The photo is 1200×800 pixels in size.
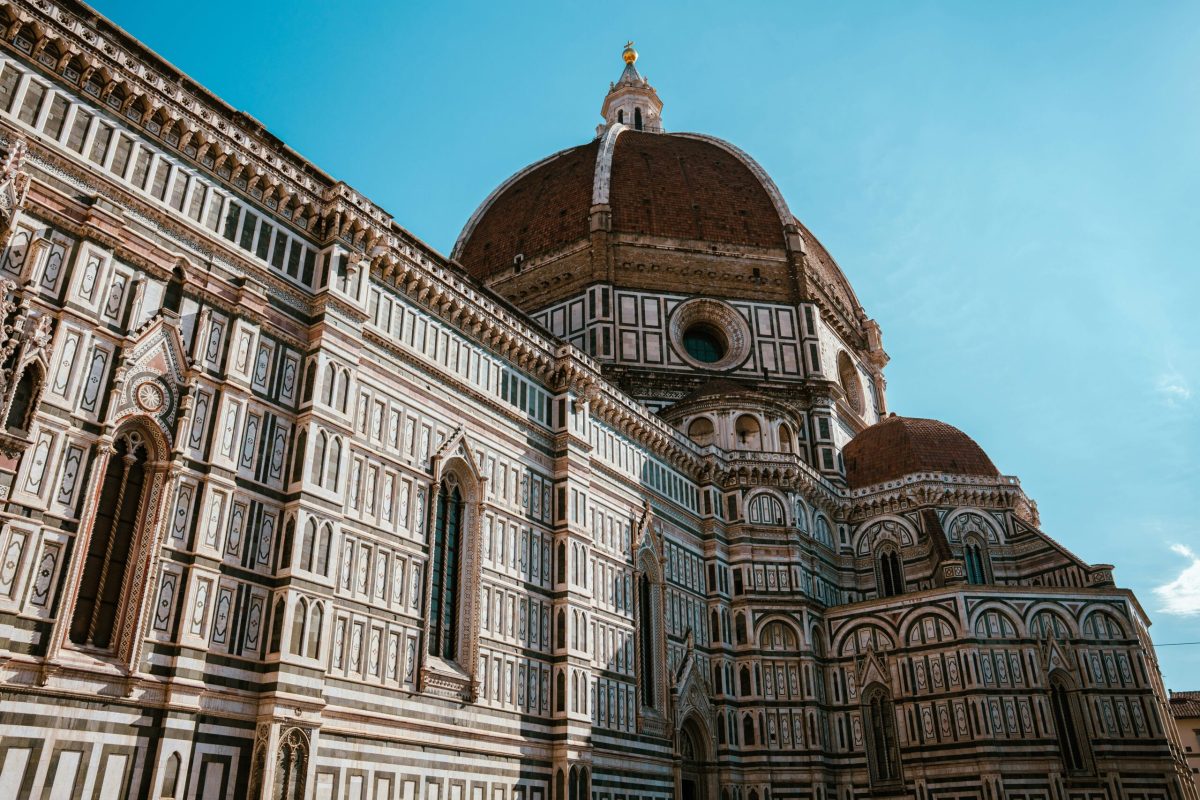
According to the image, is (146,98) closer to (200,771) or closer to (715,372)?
(200,771)

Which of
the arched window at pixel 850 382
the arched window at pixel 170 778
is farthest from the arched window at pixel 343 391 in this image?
the arched window at pixel 850 382

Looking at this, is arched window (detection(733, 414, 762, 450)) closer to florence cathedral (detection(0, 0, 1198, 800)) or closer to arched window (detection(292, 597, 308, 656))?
florence cathedral (detection(0, 0, 1198, 800))

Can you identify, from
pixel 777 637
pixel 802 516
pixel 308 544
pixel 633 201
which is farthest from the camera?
pixel 633 201

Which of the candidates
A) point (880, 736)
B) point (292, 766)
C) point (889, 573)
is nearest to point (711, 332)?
point (889, 573)

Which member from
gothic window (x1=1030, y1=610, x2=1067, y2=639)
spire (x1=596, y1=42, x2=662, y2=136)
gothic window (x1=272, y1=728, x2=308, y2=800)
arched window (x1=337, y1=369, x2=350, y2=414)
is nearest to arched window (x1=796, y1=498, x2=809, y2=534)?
gothic window (x1=1030, y1=610, x2=1067, y2=639)

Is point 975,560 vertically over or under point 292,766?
over

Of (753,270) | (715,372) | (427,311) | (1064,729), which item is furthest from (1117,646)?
(427,311)

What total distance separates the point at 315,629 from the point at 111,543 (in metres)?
3.61

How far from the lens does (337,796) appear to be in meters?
16.1

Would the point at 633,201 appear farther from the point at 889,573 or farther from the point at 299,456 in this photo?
the point at 299,456

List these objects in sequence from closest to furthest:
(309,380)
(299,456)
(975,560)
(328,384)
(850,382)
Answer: (299,456), (309,380), (328,384), (975,560), (850,382)

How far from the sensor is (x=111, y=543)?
14320 mm

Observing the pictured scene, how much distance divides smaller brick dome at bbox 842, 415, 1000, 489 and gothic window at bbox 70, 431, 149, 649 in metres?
26.0

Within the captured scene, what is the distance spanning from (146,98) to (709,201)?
28591 mm
